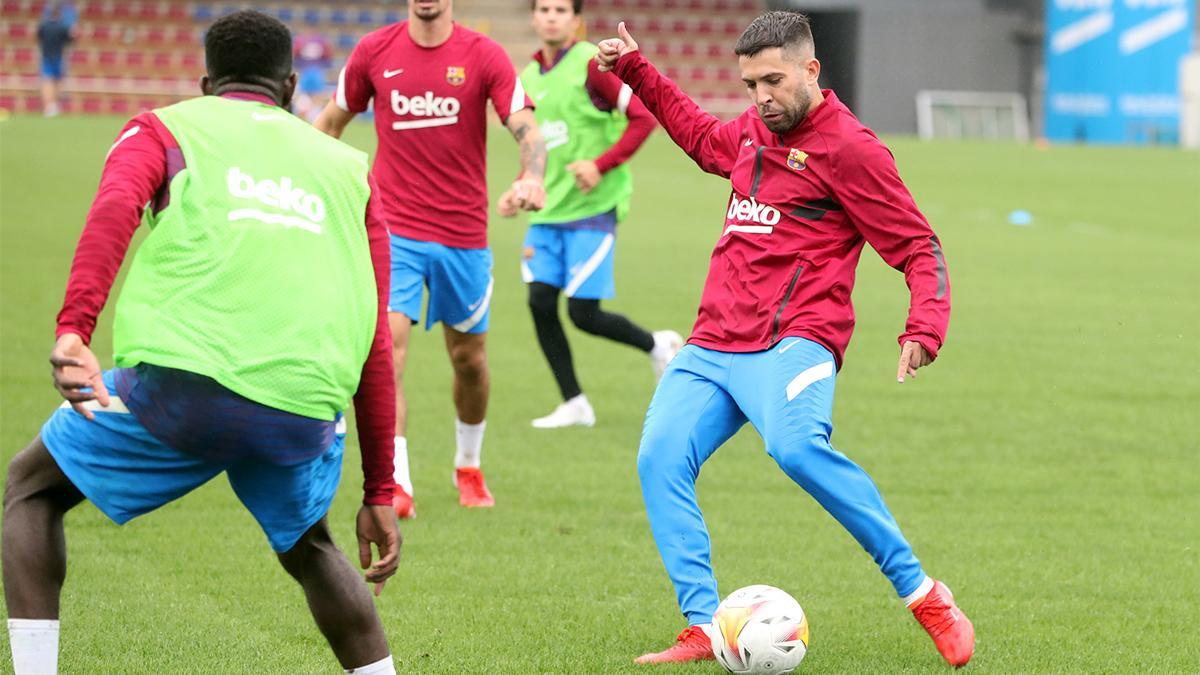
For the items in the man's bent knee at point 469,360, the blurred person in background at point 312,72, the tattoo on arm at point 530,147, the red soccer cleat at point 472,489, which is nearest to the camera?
the tattoo on arm at point 530,147

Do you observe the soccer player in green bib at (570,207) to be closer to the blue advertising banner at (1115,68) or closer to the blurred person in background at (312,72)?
the blurred person in background at (312,72)

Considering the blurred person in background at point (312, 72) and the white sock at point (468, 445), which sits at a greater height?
the white sock at point (468, 445)

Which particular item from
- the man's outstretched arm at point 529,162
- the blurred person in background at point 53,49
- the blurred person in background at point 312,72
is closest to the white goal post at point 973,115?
the blurred person in background at point 312,72

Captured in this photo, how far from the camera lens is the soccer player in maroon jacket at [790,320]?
16.3ft

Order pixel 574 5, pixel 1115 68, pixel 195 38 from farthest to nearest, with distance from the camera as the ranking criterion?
1. pixel 195 38
2. pixel 1115 68
3. pixel 574 5

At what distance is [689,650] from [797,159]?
152 cm

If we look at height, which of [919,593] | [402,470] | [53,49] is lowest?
[53,49]

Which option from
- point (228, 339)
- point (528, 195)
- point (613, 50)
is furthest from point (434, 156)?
point (228, 339)

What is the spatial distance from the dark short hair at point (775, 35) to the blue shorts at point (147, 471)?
1818mm

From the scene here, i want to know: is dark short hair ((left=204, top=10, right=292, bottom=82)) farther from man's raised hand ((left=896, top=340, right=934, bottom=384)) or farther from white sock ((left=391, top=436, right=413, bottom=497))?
white sock ((left=391, top=436, right=413, bottom=497))

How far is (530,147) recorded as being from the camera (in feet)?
22.5

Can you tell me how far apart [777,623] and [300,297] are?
1.98 metres

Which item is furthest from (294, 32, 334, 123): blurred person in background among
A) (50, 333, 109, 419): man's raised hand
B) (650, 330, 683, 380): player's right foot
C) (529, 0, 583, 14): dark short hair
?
(50, 333, 109, 419): man's raised hand

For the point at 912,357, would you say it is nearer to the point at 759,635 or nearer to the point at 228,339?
the point at 759,635
